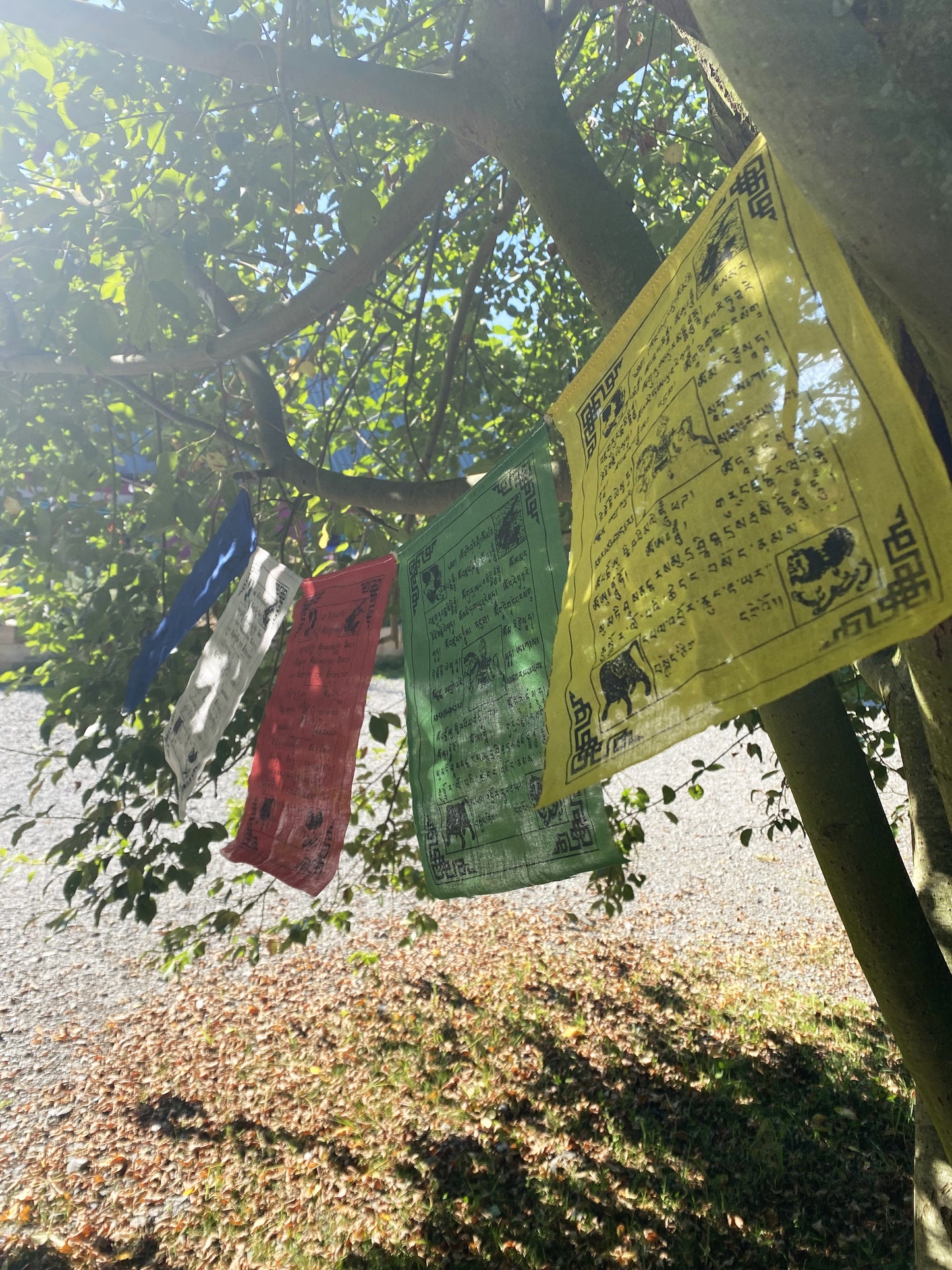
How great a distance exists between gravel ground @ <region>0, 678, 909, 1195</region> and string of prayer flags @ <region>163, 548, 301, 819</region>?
1689mm

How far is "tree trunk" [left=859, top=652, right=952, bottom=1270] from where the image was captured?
74.5 inches

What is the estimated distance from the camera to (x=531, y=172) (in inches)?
74.2

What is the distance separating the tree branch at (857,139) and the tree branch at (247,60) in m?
1.43

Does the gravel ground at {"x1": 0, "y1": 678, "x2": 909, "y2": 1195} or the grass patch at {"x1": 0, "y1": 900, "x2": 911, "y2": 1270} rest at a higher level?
the gravel ground at {"x1": 0, "y1": 678, "x2": 909, "y2": 1195}

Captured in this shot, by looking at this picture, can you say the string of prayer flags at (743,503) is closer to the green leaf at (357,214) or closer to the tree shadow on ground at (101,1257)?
the green leaf at (357,214)

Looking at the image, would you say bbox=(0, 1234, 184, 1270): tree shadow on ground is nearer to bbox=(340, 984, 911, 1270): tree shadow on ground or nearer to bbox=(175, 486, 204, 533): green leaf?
bbox=(340, 984, 911, 1270): tree shadow on ground

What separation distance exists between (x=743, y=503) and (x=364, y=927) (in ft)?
19.7

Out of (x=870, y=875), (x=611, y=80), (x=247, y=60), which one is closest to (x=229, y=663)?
(x=247, y=60)

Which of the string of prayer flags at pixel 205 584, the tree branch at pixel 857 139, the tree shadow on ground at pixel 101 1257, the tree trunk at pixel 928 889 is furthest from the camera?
the tree shadow on ground at pixel 101 1257

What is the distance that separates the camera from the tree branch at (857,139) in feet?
2.37

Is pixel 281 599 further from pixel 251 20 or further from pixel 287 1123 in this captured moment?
pixel 287 1123

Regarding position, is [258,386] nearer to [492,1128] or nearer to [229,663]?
[229,663]

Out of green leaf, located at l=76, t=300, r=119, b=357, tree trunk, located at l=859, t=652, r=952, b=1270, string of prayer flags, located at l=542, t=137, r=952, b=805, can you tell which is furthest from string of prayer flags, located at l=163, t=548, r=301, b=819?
tree trunk, located at l=859, t=652, r=952, b=1270

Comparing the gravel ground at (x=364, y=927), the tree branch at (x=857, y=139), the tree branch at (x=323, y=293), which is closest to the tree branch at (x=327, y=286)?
the tree branch at (x=323, y=293)
